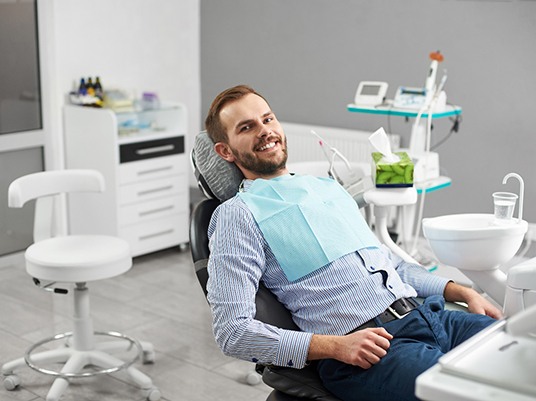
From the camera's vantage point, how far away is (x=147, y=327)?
11.2ft

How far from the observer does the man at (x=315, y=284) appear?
1.70 meters

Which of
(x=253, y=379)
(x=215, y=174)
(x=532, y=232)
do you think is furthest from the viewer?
(x=532, y=232)

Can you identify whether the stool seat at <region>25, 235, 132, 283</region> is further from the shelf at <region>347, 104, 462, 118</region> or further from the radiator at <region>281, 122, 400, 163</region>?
the radiator at <region>281, 122, 400, 163</region>

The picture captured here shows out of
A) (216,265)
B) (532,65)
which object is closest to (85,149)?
(532,65)

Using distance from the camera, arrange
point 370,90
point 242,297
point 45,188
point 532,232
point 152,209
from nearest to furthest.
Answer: point 242,297
point 45,188
point 370,90
point 532,232
point 152,209

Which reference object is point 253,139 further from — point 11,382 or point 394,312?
point 11,382

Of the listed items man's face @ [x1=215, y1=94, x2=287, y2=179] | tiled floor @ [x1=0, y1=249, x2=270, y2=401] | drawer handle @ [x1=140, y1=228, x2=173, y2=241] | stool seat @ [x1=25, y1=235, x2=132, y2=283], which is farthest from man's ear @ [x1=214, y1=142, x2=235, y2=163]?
drawer handle @ [x1=140, y1=228, x2=173, y2=241]

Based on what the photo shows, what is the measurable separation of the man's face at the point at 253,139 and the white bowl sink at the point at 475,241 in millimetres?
446

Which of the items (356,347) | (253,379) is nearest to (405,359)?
(356,347)

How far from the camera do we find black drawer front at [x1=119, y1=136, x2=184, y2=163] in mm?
4098

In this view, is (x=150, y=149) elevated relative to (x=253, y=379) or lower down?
elevated

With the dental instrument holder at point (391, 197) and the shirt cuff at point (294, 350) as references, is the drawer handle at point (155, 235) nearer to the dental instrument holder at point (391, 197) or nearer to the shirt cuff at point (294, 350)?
Result: the dental instrument holder at point (391, 197)

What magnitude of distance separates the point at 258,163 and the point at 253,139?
64mm

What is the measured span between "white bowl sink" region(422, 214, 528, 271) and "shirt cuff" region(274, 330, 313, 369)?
0.54 m
